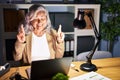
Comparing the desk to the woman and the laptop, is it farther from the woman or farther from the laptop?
the woman

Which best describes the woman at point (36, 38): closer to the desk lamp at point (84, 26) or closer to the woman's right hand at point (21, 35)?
the woman's right hand at point (21, 35)

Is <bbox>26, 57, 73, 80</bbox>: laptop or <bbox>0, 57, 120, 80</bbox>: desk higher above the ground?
Answer: <bbox>26, 57, 73, 80</bbox>: laptop

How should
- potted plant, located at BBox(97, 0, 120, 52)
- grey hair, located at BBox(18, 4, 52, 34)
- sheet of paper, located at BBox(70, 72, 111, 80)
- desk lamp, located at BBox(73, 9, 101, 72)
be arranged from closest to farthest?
sheet of paper, located at BBox(70, 72, 111, 80) → desk lamp, located at BBox(73, 9, 101, 72) → grey hair, located at BBox(18, 4, 52, 34) → potted plant, located at BBox(97, 0, 120, 52)

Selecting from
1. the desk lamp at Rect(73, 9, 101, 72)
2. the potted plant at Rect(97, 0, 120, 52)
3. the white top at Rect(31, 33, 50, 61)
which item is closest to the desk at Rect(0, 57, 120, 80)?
the desk lamp at Rect(73, 9, 101, 72)

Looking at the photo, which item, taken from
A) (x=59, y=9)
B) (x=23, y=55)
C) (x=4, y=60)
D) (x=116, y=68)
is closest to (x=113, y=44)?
(x=59, y=9)

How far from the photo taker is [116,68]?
2.19 metres

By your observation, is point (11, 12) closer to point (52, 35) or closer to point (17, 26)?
point (17, 26)

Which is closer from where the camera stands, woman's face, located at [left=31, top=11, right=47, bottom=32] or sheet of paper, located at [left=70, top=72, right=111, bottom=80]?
sheet of paper, located at [left=70, top=72, right=111, bottom=80]

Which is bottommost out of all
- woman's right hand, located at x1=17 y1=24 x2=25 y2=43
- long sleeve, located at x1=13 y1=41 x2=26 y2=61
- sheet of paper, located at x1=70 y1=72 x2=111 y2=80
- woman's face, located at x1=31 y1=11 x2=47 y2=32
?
sheet of paper, located at x1=70 y1=72 x2=111 y2=80

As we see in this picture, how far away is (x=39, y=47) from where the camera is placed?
2.71 m

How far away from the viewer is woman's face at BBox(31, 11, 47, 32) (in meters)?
2.60

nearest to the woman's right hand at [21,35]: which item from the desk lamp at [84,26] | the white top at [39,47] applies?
the white top at [39,47]

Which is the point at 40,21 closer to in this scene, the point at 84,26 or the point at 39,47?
the point at 39,47

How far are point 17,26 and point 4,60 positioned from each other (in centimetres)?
51
